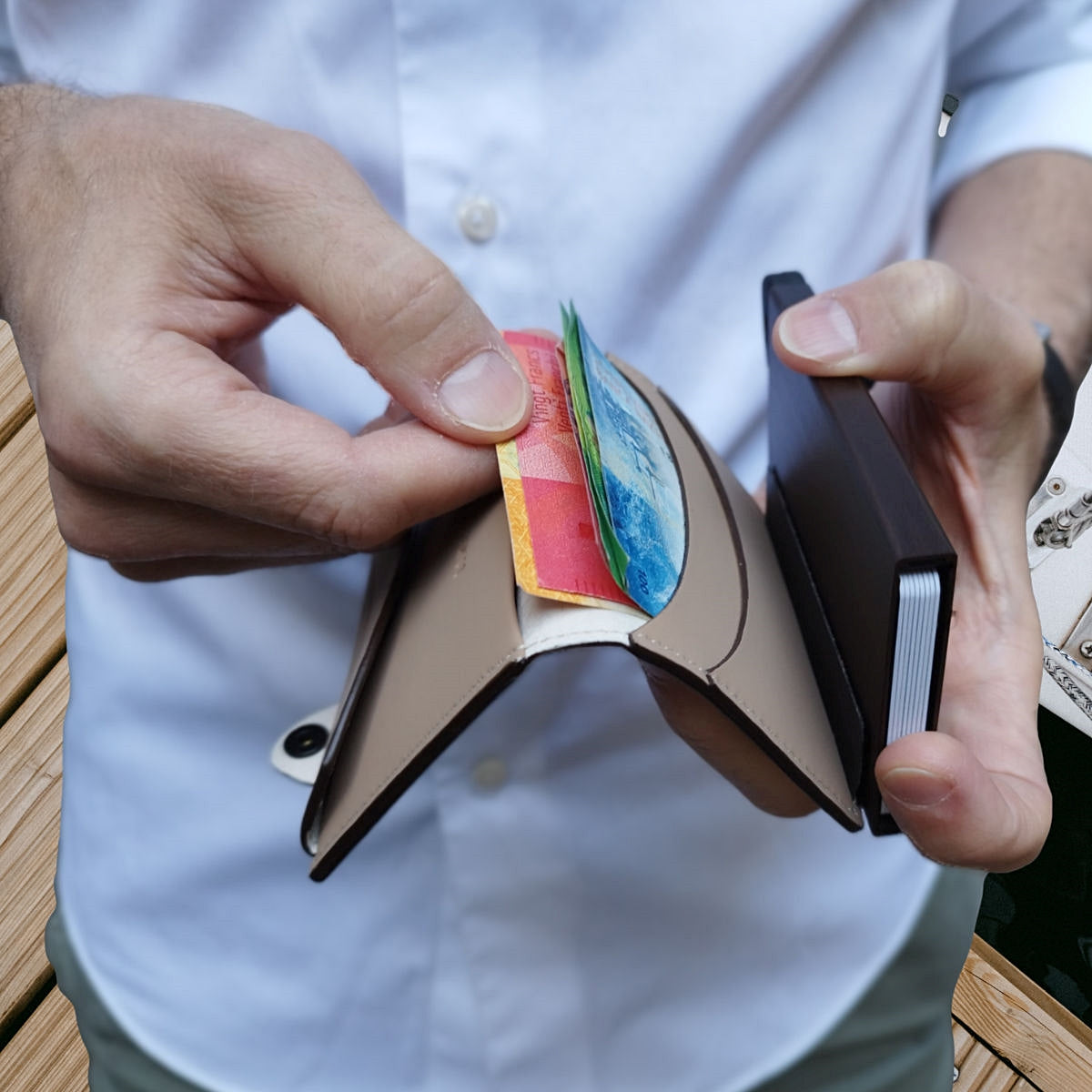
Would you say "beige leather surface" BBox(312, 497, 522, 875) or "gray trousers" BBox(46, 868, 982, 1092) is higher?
"beige leather surface" BBox(312, 497, 522, 875)

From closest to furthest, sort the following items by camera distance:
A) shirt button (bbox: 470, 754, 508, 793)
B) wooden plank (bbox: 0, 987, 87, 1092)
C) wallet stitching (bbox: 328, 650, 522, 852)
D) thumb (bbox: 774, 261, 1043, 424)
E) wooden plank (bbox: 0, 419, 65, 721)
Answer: wallet stitching (bbox: 328, 650, 522, 852) → thumb (bbox: 774, 261, 1043, 424) → shirt button (bbox: 470, 754, 508, 793) → wooden plank (bbox: 0, 987, 87, 1092) → wooden plank (bbox: 0, 419, 65, 721)

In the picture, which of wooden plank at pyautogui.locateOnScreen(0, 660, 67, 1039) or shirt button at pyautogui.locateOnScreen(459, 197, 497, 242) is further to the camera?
wooden plank at pyautogui.locateOnScreen(0, 660, 67, 1039)

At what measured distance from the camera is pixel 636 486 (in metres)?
0.42

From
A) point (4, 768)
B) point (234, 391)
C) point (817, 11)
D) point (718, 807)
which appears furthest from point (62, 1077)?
point (817, 11)

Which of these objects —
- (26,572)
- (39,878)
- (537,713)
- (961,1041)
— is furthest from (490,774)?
(961,1041)

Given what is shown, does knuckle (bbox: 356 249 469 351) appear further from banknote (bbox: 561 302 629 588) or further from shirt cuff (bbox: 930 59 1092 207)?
shirt cuff (bbox: 930 59 1092 207)

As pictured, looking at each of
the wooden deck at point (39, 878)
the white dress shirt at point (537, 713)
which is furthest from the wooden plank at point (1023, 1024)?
the white dress shirt at point (537, 713)

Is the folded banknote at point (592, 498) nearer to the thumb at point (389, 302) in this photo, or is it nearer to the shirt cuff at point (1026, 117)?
the thumb at point (389, 302)

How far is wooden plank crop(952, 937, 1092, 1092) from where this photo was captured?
1360mm

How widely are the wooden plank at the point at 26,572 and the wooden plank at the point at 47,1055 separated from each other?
14.8 inches

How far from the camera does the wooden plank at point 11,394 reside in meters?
1.41

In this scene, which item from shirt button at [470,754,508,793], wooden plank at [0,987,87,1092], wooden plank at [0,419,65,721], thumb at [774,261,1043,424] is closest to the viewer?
thumb at [774,261,1043,424]

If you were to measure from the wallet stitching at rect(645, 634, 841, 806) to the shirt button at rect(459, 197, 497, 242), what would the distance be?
32 centimetres

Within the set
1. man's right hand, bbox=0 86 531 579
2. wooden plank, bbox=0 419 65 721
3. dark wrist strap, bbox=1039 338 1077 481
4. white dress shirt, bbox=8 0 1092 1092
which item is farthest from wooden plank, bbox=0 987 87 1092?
dark wrist strap, bbox=1039 338 1077 481
